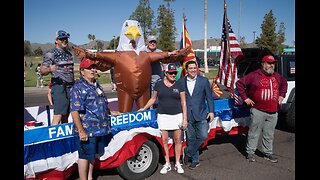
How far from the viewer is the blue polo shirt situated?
3170mm

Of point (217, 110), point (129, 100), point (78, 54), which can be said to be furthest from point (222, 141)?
point (78, 54)

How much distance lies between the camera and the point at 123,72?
14.7 feet

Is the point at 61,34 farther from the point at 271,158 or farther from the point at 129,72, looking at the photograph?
the point at 271,158

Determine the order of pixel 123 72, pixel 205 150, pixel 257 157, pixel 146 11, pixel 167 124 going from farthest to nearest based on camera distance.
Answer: pixel 146 11 → pixel 205 150 → pixel 257 157 → pixel 123 72 → pixel 167 124

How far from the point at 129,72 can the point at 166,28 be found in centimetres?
2319

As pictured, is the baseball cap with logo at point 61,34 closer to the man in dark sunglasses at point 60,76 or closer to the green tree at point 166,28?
the man in dark sunglasses at point 60,76

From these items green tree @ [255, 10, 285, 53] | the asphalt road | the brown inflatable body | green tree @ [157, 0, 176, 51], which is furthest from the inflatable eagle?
green tree @ [255, 10, 285, 53]

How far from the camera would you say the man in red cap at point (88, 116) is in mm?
3172

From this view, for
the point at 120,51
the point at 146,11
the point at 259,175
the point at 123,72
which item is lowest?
the point at 259,175

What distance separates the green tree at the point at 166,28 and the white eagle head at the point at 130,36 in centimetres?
2115

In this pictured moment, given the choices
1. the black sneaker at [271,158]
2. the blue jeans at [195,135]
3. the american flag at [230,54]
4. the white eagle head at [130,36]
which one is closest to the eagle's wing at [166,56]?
the white eagle head at [130,36]

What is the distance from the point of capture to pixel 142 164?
397 cm
